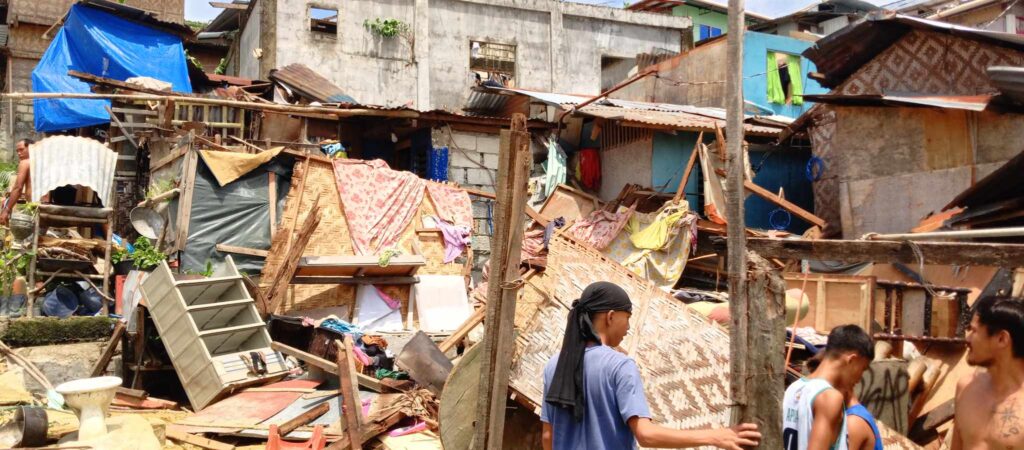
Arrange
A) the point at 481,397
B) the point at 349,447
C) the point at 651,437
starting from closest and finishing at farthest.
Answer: the point at 651,437, the point at 481,397, the point at 349,447

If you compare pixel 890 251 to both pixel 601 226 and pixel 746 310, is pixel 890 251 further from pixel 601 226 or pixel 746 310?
pixel 601 226

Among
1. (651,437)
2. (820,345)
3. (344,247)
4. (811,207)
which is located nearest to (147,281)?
(344,247)

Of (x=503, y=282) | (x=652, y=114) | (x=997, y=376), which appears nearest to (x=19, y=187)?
(x=503, y=282)

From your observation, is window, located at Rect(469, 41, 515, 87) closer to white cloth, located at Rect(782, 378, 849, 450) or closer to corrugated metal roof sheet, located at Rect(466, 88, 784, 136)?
corrugated metal roof sheet, located at Rect(466, 88, 784, 136)

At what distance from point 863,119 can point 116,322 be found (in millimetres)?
10334

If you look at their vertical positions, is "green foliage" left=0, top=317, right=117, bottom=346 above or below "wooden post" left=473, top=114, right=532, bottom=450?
below

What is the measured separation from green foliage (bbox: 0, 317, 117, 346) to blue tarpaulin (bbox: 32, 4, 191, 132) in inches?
352

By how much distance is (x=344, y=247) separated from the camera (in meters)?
13.0

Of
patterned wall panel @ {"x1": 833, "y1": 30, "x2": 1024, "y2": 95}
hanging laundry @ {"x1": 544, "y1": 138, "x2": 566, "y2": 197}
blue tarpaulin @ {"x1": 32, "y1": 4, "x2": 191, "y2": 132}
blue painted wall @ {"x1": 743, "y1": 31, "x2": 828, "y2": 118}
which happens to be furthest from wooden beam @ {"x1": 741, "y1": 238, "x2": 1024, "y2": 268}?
blue tarpaulin @ {"x1": 32, "y1": 4, "x2": 191, "y2": 132}

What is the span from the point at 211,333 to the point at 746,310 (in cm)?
751

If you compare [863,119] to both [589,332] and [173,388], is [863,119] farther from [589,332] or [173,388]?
[173,388]

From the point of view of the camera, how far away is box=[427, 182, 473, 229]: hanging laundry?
14.0 meters

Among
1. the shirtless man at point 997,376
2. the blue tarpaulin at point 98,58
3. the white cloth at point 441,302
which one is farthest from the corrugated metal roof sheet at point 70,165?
the shirtless man at point 997,376

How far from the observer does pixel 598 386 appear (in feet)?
11.5
